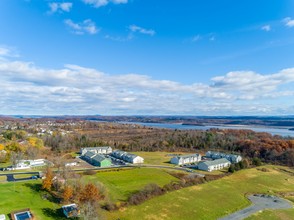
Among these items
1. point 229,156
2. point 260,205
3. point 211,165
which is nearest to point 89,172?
point 211,165

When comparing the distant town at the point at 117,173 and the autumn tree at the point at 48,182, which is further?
the autumn tree at the point at 48,182

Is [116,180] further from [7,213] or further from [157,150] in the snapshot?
[157,150]

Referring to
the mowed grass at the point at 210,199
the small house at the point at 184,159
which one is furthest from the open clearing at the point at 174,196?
the small house at the point at 184,159

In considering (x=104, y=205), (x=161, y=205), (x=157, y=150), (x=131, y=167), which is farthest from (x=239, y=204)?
(x=157, y=150)

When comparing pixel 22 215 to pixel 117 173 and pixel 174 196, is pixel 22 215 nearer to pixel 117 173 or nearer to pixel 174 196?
pixel 174 196

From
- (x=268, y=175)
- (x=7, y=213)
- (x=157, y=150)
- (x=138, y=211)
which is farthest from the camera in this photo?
(x=157, y=150)

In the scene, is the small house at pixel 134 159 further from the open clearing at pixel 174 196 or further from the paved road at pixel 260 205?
the paved road at pixel 260 205
